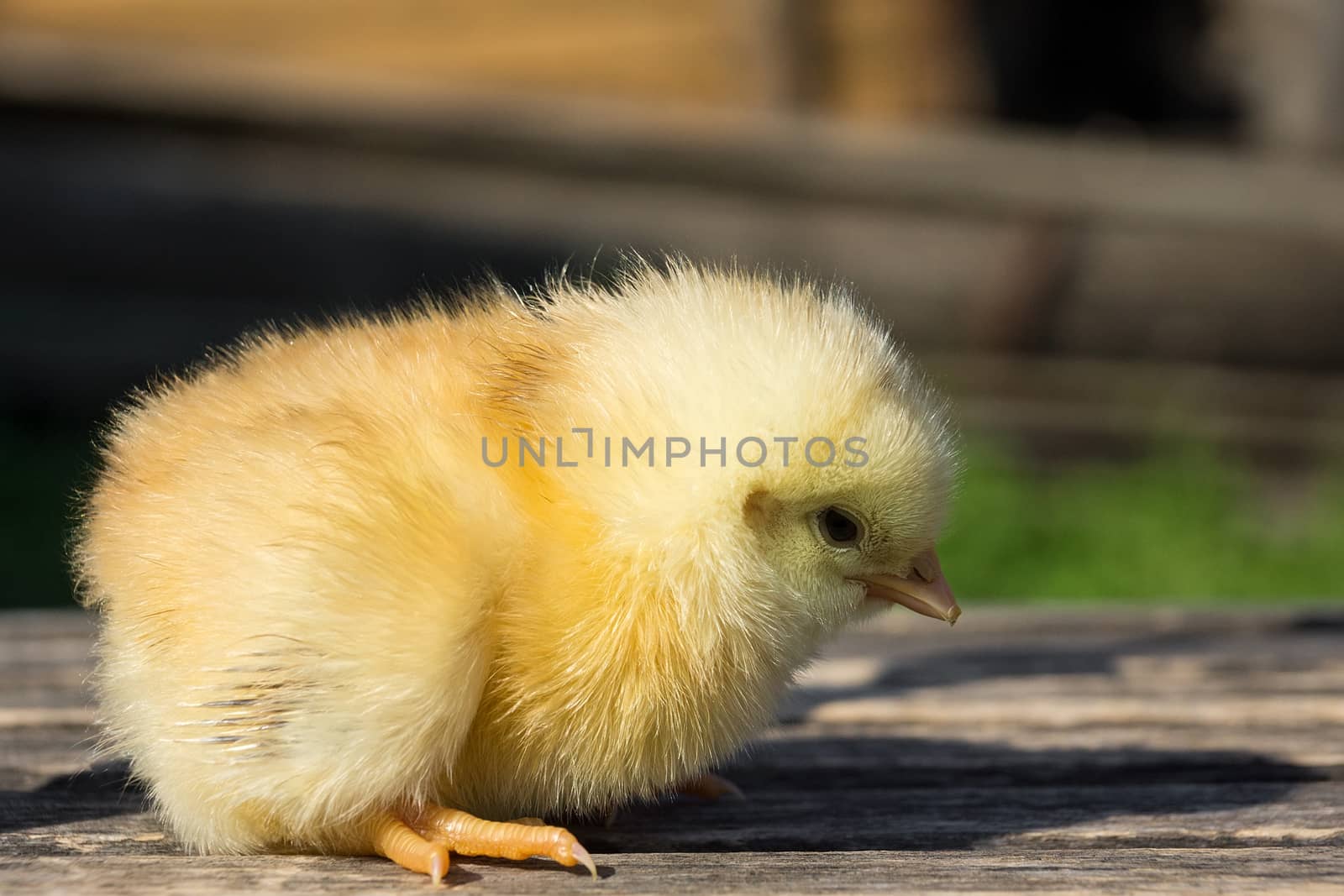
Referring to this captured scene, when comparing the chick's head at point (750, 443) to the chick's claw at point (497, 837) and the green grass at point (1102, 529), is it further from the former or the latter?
the green grass at point (1102, 529)

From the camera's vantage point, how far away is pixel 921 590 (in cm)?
206

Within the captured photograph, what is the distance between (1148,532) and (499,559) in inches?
216

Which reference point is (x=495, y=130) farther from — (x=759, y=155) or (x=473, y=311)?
(x=473, y=311)

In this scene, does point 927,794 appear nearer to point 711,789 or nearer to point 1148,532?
point 711,789

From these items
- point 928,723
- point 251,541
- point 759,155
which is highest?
point 759,155

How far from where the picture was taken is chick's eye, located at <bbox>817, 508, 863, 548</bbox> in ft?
6.42

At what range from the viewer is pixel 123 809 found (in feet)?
6.93

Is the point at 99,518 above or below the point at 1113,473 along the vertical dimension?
below

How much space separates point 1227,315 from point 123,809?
6095mm

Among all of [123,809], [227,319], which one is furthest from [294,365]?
[227,319]

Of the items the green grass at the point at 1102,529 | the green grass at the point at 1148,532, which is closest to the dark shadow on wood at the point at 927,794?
the green grass at the point at 1102,529

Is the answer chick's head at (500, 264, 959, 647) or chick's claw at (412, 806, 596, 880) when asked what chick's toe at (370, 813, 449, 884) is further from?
chick's head at (500, 264, 959, 647)

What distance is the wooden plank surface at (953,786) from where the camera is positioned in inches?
70.4

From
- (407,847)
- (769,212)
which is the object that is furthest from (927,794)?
(769,212)
